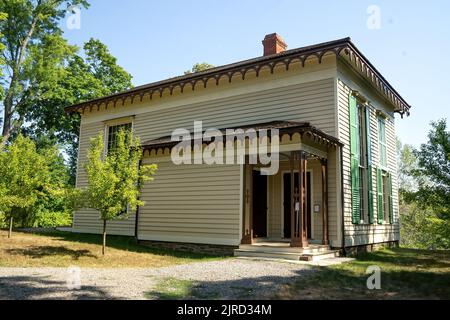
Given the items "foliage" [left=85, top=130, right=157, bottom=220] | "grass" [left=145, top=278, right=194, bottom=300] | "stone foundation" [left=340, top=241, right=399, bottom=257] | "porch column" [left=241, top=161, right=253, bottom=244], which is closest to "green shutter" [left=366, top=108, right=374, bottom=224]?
"stone foundation" [left=340, top=241, right=399, bottom=257]

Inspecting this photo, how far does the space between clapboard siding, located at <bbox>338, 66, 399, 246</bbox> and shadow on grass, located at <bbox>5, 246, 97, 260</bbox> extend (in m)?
6.95

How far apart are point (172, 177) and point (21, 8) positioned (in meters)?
19.0

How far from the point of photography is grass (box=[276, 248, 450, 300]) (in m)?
5.93

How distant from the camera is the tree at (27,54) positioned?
23.5m

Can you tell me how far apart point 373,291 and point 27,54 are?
995 inches

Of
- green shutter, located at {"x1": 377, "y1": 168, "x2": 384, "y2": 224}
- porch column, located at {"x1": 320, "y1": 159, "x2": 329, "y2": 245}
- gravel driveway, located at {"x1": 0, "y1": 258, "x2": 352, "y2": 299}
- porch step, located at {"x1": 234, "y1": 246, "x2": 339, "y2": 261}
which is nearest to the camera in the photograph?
gravel driveway, located at {"x1": 0, "y1": 258, "x2": 352, "y2": 299}

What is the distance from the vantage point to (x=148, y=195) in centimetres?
1288

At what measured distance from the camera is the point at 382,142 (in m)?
14.4

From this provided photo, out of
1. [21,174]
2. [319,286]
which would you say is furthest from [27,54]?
[319,286]

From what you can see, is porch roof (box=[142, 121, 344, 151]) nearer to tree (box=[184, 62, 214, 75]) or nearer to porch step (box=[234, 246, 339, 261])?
porch step (box=[234, 246, 339, 261])

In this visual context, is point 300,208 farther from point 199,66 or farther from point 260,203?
point 199,66

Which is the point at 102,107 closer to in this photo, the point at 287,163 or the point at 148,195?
the point at 148,195

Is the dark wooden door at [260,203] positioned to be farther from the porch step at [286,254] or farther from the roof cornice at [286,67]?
the roof cornice at [286,67]
